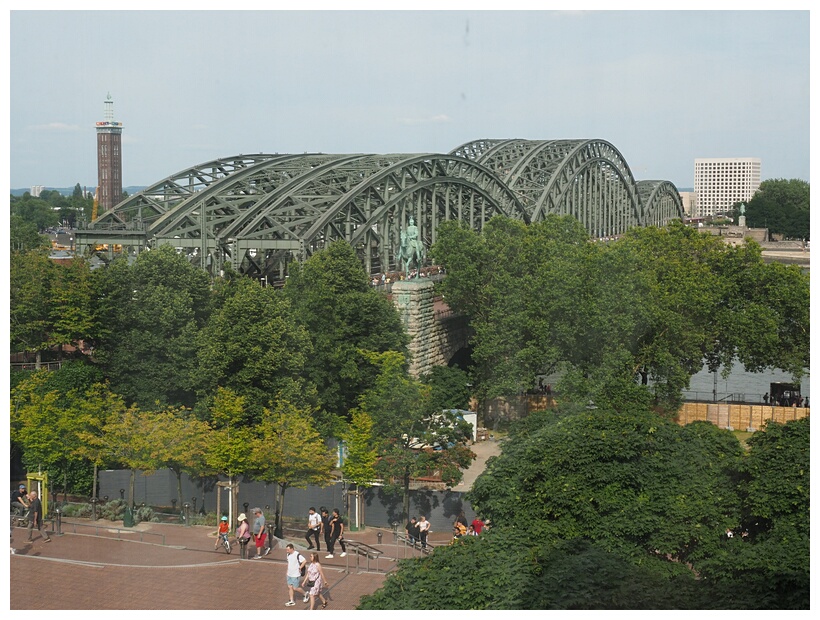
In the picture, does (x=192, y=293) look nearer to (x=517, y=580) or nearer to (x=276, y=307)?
(x=276, y=307)

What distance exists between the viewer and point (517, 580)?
883 inches

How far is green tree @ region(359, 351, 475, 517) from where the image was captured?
112ft

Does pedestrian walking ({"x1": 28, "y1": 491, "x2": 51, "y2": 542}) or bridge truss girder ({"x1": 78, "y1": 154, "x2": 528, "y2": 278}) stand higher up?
bridge truss girder ({"x1": 78, "y1": 154, "x2": 528, "y2": 278})

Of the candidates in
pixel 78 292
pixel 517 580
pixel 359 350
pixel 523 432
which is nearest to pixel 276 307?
pixel 359 350

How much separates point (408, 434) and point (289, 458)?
414 cm

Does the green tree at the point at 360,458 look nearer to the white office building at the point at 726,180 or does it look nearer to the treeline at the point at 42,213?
the treeline at the point at 42,213

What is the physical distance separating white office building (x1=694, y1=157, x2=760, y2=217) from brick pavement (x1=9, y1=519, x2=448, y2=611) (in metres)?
87.9

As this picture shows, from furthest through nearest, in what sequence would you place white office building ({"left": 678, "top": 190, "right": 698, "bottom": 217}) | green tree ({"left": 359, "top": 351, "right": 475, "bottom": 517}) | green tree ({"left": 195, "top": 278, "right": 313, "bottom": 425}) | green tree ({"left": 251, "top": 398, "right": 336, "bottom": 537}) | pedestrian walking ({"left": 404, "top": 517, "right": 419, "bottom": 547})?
white office building ({"left": 678, "top": 190, "right": 698, "bottom": 217}), green tree ({"left": 195, "top": 278, "right": 313, "bottom": 425}), green tree ({"left": 359, "top": 351, "right": 475, "bottom": 517}), green tree ({"left": 251, "top": 398, "right": 336, "bottom": 537}), pedestrian walking ({"left": 404, "top": 517, "right": 419, "bottom": 547})

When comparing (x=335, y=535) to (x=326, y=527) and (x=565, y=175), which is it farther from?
(x=565, y=175)

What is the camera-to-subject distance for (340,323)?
41000mm

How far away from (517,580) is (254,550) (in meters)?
8.35

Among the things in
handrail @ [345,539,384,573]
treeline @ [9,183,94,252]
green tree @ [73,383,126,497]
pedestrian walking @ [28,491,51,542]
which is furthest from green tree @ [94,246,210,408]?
treeline @ [9,183,94,252]

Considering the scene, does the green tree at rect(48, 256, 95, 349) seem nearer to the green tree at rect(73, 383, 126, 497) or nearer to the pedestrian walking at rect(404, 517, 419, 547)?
the green tree at rect(73, 383, 126, 497)

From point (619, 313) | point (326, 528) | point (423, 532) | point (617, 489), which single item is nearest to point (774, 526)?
point (617, 489)
